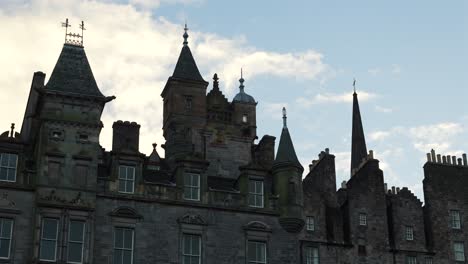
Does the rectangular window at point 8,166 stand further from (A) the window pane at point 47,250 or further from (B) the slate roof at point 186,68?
(B) the slate roof at point 186,68

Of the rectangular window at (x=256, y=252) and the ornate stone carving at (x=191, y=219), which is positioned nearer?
the ornate stone carving at (x=191, y=219)

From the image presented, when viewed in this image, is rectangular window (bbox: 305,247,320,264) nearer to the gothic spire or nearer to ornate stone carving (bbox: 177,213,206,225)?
the gothic spire

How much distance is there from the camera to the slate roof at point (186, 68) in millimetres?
70894

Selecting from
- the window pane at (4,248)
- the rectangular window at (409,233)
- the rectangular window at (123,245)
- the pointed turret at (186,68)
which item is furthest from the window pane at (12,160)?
the rectangular window at (409,233)

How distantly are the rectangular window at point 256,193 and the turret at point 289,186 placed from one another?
3.70 ft

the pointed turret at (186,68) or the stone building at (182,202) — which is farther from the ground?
the pointed turret at (186,68)

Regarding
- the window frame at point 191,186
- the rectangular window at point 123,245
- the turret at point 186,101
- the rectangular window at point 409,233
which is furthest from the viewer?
the turret at point 186,101

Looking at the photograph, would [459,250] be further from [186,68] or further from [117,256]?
[117,256]

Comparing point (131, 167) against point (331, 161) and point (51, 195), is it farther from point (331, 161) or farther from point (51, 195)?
point (331, 161)

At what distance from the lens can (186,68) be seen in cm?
7150

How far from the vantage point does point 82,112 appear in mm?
55281

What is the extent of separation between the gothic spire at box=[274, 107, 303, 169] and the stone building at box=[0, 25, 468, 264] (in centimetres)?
7

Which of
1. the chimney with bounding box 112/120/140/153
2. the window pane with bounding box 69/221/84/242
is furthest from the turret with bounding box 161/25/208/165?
the window pane with bounding box 69/221/84/242

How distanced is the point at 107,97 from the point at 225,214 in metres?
9.61
